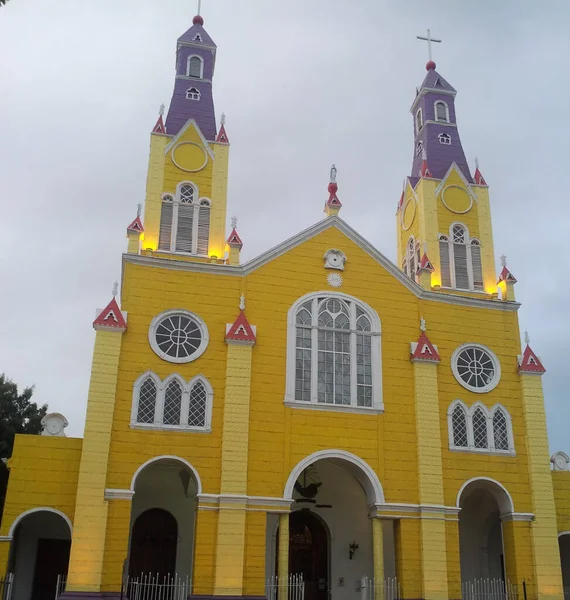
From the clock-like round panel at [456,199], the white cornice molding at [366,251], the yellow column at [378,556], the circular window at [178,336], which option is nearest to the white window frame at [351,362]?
the white cornice molding at [366,251]

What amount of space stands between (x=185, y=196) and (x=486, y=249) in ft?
38.7

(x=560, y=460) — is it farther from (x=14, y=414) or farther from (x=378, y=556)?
(x=14, y=414)

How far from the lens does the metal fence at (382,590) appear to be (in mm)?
21984

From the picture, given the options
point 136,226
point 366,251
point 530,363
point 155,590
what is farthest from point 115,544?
point 530,363

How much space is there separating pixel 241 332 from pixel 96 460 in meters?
5.88

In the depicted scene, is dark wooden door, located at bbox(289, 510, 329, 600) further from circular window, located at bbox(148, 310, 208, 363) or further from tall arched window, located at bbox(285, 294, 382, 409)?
circular window, located at bbox(148, 310, 208, 363)

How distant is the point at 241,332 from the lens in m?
23.2

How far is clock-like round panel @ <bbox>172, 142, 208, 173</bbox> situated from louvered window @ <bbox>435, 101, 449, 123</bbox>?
1126 cm

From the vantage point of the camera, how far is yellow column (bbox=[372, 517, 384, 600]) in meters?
22.0

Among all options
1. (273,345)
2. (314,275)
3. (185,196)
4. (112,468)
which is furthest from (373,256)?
(112,468)

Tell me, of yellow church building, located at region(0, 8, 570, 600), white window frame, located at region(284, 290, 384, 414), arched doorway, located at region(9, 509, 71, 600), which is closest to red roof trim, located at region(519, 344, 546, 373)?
yellow church building, located at region(0, 8, 570, 600)

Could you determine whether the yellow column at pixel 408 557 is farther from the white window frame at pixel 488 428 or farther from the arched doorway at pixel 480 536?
the arched doorway at pixel 480 536

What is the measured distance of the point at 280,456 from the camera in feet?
73.6

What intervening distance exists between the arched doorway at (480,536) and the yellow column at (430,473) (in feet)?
8.07
